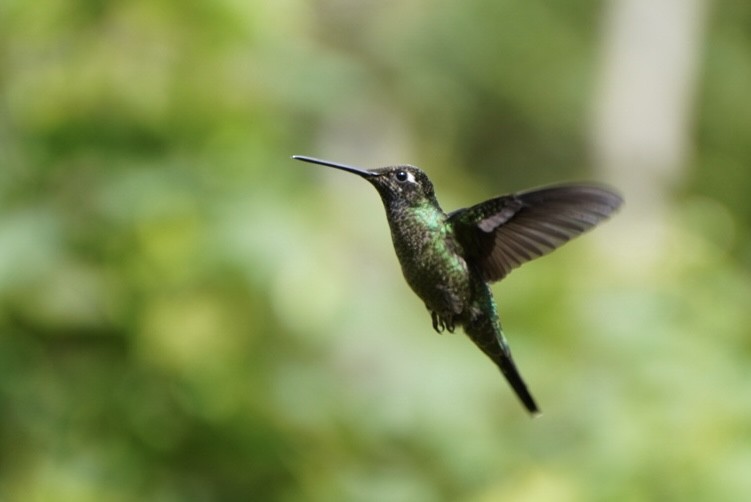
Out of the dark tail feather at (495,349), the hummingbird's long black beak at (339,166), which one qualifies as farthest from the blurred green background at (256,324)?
the hummingbird's long black beak at (339,166)

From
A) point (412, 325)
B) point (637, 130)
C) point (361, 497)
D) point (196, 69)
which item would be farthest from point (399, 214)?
point (637, 130)

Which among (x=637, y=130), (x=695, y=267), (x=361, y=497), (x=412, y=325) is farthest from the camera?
(x=637, y=130)

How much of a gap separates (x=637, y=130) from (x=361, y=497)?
3934 millimetres

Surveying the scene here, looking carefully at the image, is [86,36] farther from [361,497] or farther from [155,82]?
[361,497]

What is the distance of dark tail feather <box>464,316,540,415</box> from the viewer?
39.3 inches

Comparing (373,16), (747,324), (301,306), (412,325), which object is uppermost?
(373,16)

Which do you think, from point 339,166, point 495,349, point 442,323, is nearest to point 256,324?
point 495,349

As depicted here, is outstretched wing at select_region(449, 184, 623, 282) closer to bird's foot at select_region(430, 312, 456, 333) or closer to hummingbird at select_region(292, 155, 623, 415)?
hummingbird at select_region(292, 155, 623, 415)

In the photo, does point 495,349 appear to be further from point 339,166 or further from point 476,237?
point 339,166

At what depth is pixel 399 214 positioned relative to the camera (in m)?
0.90

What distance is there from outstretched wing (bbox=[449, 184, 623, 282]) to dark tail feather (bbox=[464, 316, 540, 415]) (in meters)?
0.05

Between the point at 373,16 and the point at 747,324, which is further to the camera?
the point at 373,16

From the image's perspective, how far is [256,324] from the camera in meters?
2.29

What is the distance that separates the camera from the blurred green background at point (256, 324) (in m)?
2.12
